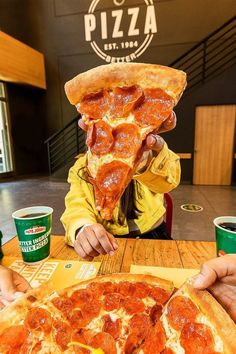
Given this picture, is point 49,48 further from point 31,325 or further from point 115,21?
point 31,325

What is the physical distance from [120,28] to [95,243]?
261 inches

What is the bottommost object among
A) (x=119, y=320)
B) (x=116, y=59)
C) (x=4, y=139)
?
(x=119, y=320)

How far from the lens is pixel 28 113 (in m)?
7.14

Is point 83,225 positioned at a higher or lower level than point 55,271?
higher

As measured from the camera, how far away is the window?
20.9 ft

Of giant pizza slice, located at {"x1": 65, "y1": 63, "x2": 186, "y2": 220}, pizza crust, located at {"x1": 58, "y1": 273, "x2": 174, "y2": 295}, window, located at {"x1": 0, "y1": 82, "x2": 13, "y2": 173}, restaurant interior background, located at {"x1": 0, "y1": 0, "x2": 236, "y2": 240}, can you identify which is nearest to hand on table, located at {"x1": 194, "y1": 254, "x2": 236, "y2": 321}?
pizza crust, located at {"x1": 58, "y1": 273, "x2": 174, "y2": 295}

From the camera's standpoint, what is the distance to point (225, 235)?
0.79 metres

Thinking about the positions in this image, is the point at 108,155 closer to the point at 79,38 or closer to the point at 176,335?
the point at 176,335

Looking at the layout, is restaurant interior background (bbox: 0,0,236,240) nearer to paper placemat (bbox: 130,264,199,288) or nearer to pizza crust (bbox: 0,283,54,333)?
paper placemat (bbox: 130,264,199,288)

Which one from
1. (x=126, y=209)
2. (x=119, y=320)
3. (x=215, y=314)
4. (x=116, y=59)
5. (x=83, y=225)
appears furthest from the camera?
(x=116, y=59)

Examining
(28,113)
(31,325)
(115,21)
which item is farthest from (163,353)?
(28,113)

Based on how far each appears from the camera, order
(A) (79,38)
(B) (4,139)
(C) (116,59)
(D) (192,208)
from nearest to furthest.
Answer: (D) (192,208)
(C) (116,59)
(A) (79,38)
(B) (4,139)

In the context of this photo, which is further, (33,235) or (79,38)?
(79,38)

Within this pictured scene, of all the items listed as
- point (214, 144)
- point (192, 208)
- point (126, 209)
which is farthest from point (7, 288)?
point (214, 144)
